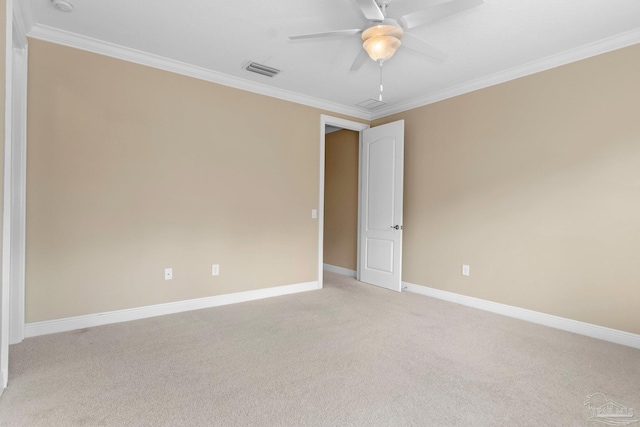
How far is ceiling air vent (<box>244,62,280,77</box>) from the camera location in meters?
3.40

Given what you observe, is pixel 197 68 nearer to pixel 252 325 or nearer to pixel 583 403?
pixel 252 325

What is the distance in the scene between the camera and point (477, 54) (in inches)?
121

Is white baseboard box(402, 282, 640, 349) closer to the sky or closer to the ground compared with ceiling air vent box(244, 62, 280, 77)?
closer to the ground

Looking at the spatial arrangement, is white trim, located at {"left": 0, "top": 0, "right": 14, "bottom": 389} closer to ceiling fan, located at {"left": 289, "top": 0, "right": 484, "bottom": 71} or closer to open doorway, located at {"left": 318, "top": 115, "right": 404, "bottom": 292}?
A: ceiling fan, located at {"left": 289, "top": 0, "right": 484, "bottom": 71}

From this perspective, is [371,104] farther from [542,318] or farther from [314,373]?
[314,373]

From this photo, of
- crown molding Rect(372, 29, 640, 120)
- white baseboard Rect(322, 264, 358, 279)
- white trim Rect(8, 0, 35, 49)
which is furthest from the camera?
white baseboard Rect(322, 264, 358, 279)

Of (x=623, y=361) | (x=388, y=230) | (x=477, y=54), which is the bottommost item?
(x=623, y=361)

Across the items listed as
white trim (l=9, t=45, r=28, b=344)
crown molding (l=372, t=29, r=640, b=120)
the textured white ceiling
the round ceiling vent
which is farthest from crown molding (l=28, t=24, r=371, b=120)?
crown molding (l=372, t=29, r=640, b=120)

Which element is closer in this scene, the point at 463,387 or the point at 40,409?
the point at 40,409

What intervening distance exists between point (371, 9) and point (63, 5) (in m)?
2.29

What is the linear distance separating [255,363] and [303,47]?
270cm

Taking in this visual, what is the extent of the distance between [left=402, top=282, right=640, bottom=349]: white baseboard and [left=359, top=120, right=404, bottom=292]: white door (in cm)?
53

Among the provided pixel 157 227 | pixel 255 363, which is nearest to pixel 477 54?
pixel 255 363

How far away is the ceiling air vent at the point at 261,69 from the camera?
340 centimetres
